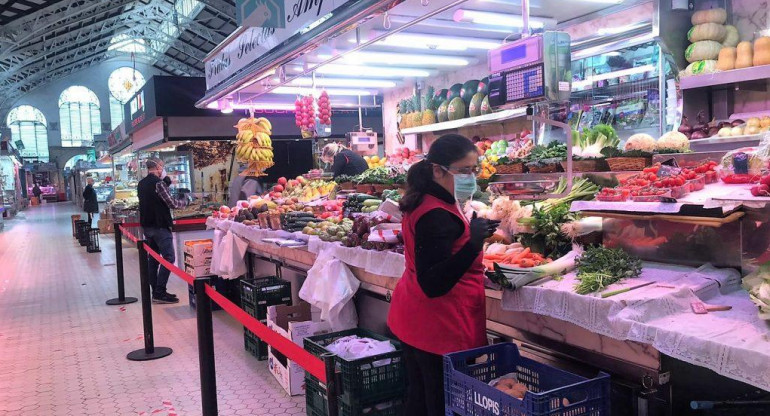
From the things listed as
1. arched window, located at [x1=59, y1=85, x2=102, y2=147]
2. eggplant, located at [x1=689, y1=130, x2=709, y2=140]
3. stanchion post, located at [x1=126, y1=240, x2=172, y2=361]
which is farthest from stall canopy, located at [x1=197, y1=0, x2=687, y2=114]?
arched window, located at [x1=59, y1=85, x2=102, y2=147]

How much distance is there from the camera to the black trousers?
275 centimetres

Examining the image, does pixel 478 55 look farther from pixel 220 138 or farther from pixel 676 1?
pixel 220 138

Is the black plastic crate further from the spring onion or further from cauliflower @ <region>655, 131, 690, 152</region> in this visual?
cauliflower @ <region>655, 131, 690, 152</region>

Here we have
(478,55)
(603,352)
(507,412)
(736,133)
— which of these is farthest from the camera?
(478,55)

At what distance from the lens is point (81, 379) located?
5.15 m

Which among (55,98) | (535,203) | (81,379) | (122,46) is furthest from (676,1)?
(55,98)

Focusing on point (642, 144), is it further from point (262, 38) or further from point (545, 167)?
point (262, 38)

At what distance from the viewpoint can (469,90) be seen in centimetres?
679

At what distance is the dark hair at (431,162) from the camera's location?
8.69 ft

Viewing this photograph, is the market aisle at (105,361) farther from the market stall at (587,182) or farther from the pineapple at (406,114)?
the pineapple at (406,114)

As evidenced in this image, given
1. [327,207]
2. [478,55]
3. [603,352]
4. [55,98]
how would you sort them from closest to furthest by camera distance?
[603,352] < [327,207] < [478,55] < [55,98]

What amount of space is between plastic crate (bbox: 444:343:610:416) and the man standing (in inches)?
242

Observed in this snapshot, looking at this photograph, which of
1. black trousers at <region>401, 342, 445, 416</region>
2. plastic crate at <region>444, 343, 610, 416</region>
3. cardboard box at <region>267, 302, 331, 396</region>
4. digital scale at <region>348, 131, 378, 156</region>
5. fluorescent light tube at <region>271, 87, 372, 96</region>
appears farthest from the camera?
fluorescent light tube at <region>271, 87, 372, 96</region>

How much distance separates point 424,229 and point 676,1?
13.9ft
